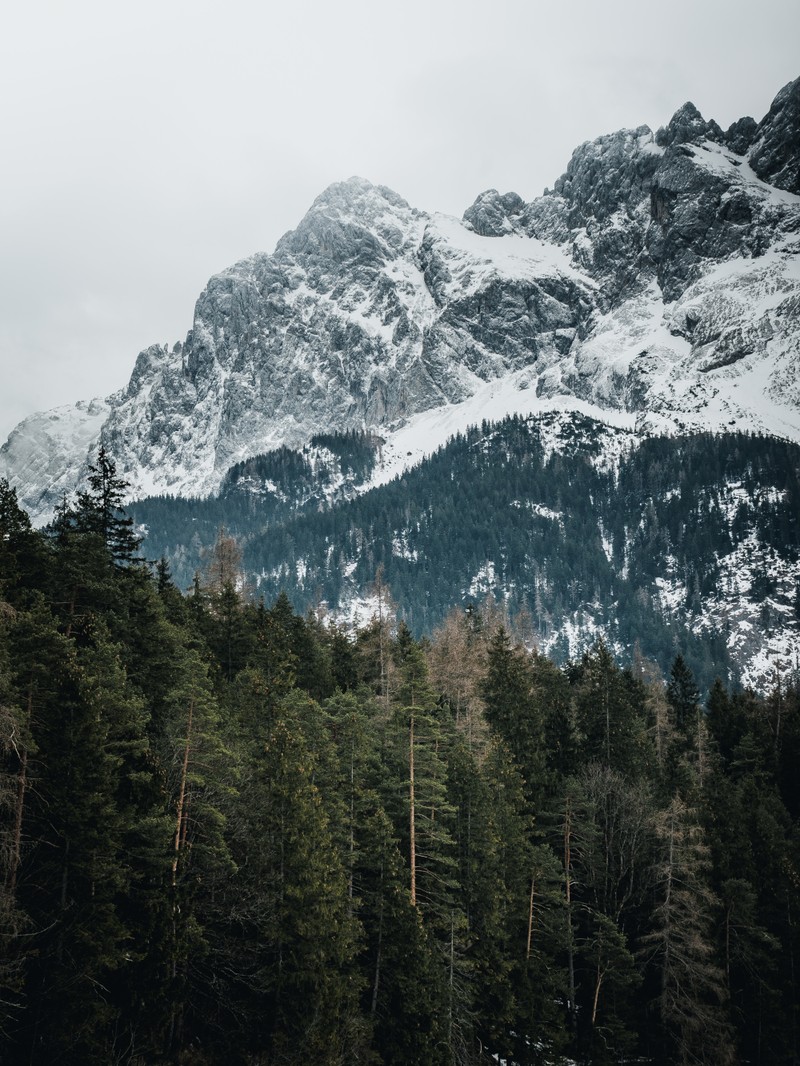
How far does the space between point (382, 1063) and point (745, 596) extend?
625 feet

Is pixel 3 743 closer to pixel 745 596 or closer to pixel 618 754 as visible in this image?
pixel 618 754

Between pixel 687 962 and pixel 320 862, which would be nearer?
pixel 320 862

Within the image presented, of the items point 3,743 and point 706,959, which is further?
point 706,959

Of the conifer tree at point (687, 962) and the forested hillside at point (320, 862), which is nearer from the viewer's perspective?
the forested hillside at point (320, 862)

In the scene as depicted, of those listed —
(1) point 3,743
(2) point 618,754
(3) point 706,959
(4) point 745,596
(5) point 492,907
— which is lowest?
(3) point 706,959

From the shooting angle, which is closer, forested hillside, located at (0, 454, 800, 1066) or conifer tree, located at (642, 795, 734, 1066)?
forested hillside, located at (0, 454, 800, 1066)

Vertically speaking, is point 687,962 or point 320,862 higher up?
point 320,862

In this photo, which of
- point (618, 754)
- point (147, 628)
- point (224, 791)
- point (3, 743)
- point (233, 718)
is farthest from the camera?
point (618, 754)

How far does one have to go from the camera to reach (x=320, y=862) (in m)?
28.3

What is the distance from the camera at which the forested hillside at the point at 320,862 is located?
21.9 m

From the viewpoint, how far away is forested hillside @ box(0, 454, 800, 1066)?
2191 centimetres

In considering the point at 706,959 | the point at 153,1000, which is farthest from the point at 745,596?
the point at 153,1000

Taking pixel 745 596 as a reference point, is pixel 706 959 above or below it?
below

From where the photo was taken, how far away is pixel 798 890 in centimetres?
4828
